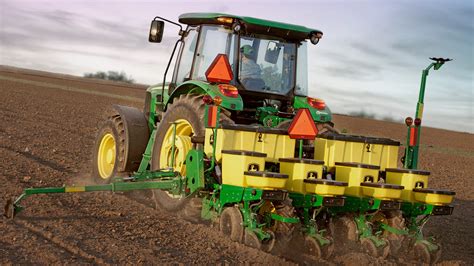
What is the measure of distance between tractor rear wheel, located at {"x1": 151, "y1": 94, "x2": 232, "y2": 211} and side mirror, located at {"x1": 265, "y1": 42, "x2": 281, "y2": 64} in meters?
1.08

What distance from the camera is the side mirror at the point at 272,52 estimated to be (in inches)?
292

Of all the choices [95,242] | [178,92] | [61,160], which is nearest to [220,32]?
[178,92]

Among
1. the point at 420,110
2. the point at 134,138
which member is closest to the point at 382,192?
the point at 420,110

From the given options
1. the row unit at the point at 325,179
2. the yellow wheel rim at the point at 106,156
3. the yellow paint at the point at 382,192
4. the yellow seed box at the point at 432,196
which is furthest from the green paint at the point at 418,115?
the yellow wheel rim at the point at 106,156

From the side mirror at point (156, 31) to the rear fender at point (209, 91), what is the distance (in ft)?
2.27

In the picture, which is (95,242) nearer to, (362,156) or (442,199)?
(362,156)

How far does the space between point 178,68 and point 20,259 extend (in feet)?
11.9

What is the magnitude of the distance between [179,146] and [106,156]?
2.39 meters

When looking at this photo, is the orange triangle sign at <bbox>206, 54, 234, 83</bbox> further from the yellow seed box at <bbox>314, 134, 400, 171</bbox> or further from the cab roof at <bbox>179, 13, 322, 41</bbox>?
the yellow seed box at <bbox>314, 134, 400, 171</bbox>

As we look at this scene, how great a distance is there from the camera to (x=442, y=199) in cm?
632

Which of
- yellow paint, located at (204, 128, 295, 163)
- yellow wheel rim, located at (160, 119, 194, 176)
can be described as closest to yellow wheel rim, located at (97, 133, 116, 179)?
yellow wheel rim, located at (160, 119, 194, 176)

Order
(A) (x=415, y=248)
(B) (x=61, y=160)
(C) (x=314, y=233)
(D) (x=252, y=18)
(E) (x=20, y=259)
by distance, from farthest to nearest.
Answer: (B) (x=61, y=160) → (D) (x=252, y=18) → (A) (x=415, y=248) → (C) (x=314, y=233) → (E) (x=20, y=259)

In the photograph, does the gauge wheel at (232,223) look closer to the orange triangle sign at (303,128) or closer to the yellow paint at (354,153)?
the orange triangle sign at (303,128)

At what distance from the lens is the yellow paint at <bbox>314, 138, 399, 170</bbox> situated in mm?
6496
